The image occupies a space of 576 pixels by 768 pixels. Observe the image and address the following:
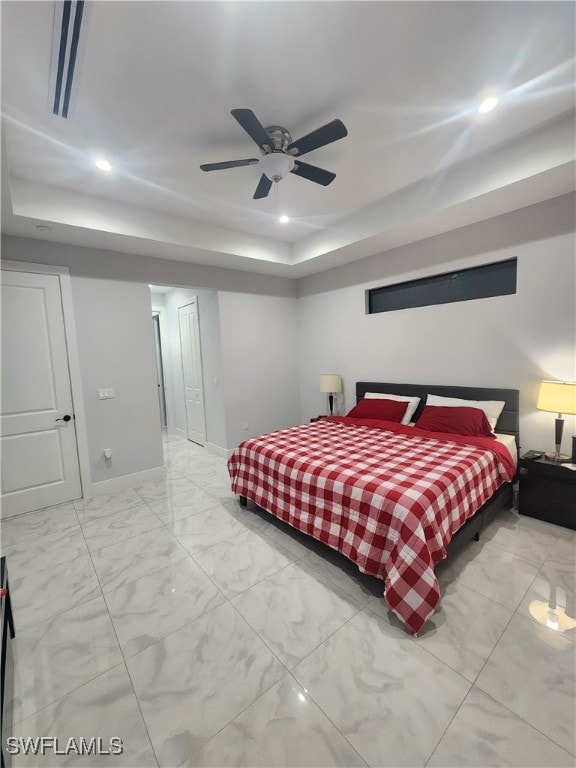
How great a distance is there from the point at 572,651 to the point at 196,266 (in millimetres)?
4481

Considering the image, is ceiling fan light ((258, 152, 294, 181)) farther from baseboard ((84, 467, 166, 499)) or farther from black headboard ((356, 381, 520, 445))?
baseboard ((84, 467, 166, 499))

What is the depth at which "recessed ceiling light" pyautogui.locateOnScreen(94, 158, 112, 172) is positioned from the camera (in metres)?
2.31

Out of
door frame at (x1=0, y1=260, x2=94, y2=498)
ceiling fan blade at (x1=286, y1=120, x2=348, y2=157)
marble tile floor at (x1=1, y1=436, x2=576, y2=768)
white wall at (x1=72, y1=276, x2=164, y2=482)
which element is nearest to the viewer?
marble tile floor at (x1=1, y1=436, x2=576, y2=768)

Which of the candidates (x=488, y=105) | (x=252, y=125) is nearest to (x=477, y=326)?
(x=488, y=105)

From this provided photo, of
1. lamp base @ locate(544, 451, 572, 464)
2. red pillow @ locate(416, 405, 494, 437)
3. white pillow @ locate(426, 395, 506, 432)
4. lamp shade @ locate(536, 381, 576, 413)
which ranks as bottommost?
lamp base @ locate(544, 451, 572, 464)

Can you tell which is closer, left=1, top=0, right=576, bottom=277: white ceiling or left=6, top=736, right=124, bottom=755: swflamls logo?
left=6, top=736, right=124, bottom=755: swflamls logo

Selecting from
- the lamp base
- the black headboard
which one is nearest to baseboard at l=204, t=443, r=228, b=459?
the black headboard

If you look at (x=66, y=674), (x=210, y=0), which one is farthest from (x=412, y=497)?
(x=210, y=0)

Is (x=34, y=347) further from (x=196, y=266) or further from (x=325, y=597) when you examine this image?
(x=325, y=597)

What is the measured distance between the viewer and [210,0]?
52.4 inches

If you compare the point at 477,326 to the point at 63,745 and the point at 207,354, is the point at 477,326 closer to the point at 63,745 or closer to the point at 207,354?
the point at 207,354

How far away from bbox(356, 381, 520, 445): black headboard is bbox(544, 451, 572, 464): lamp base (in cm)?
31

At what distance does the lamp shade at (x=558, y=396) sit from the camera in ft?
7.88

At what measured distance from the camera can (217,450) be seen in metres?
4.58
